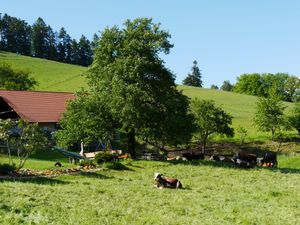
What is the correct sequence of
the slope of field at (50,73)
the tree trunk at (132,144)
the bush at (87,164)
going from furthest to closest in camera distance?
the slope of field at (50,73) < the tree trunk at (132,144) < the bush at (87,164)

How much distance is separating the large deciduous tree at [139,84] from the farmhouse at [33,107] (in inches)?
481

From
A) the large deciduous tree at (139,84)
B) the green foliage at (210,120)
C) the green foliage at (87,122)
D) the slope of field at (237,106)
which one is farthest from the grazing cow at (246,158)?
the slope of field at (237,106)

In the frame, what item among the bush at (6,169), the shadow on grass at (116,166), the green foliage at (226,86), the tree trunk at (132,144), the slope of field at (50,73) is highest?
the green foliage at (226,86)

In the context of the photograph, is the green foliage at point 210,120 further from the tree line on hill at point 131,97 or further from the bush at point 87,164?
the bush at point 87,164

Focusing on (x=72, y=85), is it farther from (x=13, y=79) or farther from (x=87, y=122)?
(x=87, y=122)

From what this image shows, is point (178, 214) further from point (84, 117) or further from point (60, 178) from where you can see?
point (84, 117)

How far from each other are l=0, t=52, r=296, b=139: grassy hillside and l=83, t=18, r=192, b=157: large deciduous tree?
125 ft

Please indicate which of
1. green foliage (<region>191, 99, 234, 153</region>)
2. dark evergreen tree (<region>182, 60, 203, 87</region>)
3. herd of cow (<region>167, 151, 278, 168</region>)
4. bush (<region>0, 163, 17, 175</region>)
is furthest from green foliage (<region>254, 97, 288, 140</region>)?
dark evergreen tree (<region>182, 60, 203, 87</region>)

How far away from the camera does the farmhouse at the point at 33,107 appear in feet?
144

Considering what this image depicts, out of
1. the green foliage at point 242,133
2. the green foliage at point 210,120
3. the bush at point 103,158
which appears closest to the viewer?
the bush at point 103,158

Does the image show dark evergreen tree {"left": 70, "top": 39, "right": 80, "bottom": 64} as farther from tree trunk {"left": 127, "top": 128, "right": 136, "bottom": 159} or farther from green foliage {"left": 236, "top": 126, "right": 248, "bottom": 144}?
tree trunk {"left": 127, "top": 128, "right": 136, "bottom": 159}

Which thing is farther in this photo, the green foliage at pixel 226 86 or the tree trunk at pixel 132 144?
the green foliage at pixel 226 86

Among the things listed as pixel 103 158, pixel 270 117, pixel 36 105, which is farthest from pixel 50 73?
pixel 103 158

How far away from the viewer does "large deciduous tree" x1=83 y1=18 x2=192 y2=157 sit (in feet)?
99.8
